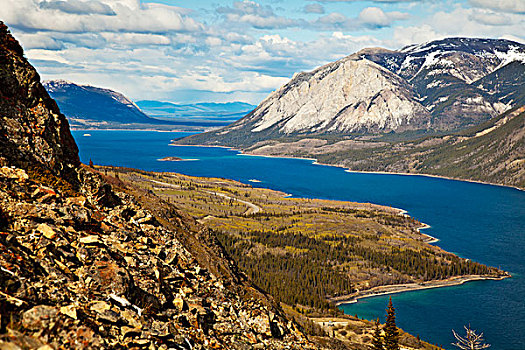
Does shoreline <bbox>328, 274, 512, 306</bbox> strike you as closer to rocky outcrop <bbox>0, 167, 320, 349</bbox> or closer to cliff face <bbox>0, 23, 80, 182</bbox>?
rocky outcrop <bbox>0, 167, 320, 349</bbox>

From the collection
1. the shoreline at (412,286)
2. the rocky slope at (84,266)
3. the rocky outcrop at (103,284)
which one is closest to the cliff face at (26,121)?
the rocky slope at (84,266)

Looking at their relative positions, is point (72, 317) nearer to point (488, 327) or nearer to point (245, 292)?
point (245, 292)

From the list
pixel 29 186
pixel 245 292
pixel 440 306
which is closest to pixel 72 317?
pixel 29 186

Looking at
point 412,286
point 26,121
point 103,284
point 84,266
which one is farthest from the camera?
point 412,286

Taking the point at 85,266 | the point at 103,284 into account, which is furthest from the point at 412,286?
the point at 85,266

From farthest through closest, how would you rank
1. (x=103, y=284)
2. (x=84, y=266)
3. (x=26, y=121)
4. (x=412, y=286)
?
(x=412, y=286) < (x=26, y=121) < (x=84, y=266) < (x=103, y=284)

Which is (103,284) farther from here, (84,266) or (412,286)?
(412,286)

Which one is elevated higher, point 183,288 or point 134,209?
point 134,209
